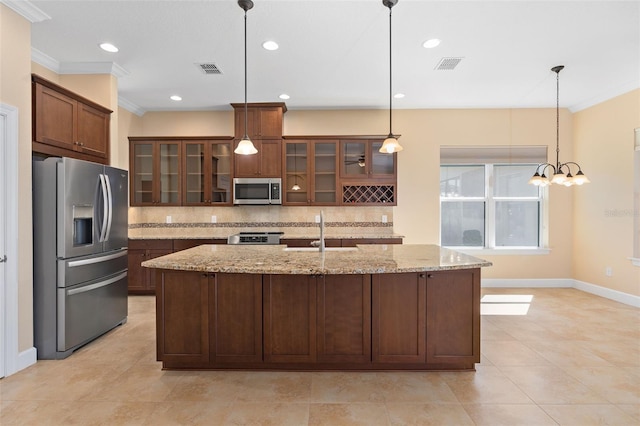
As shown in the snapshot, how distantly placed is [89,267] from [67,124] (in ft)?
4.46

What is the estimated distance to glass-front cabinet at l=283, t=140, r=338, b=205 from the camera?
535cm

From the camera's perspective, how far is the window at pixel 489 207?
5715 mm

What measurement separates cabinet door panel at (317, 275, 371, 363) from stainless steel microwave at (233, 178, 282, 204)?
9.25ft

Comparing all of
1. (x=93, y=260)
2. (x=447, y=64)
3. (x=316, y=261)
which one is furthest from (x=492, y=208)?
(x=93, y=260)

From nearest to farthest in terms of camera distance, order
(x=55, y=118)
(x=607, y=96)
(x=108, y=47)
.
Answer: (x=55, y=118)
(x=108, y=47)
(x=607, y=96)

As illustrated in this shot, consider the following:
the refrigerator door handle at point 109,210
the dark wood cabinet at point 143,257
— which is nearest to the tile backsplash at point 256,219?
the dark wood cabinet at point 143,257

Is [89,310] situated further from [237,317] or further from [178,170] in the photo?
[178,170]

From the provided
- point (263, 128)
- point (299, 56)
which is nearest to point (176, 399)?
point (299, 56)

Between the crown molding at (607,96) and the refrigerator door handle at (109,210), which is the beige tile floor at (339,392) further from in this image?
the crown molding at (607,96)

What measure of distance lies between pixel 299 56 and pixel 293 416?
333 centimetres

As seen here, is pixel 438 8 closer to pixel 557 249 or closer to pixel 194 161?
pixel 194 161

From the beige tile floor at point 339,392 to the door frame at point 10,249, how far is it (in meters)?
0.19

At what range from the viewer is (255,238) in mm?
5273

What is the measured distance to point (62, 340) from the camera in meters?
2.97
